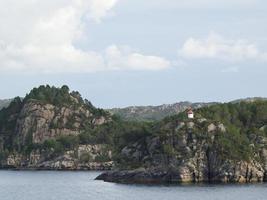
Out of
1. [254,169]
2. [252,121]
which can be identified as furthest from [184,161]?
[252,121]

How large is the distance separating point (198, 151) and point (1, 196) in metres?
36.7

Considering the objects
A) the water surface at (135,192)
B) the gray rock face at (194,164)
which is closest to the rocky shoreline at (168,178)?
the gray rock face at (194,164)

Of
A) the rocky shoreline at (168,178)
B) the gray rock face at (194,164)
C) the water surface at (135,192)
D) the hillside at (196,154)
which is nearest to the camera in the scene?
the water surface at (135,192)

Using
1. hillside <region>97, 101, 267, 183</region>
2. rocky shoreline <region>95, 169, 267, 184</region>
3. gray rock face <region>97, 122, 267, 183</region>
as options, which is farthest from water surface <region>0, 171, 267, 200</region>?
hillside <region>97, 101, 267, 183</region>

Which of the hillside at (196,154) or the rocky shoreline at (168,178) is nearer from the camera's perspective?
the rocky shoreline at (168,178)

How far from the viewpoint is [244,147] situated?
133875 millimetres

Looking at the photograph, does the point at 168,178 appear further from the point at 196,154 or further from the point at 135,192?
the point at 135,192

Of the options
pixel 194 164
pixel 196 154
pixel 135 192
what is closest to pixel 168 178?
pixel 194 164

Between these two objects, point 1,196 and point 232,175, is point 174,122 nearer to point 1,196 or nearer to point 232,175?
point 232,175

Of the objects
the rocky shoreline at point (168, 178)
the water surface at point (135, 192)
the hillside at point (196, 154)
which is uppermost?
the hillside at point (196, 154)

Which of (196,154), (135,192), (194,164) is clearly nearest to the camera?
(135,192)

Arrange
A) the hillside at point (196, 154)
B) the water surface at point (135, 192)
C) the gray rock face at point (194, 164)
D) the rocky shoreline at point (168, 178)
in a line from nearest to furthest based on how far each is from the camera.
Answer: the water surface at point (135, 192) → the rocky shoreline at point (168, 178) → the gray rock face at point (194, 164) → the hillside at point (196, 154)

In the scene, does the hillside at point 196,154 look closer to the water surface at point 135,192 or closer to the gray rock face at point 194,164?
the gray rock face at point 194,164

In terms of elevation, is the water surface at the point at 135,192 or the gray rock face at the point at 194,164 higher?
the gray rock face at the point at 194,164
